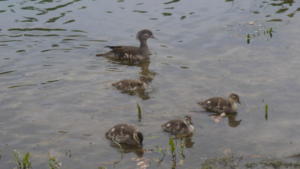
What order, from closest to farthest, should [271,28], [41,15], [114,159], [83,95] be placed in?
[114,159], [83,95], [271,28], [41,15]

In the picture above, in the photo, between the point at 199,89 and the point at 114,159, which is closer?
the point at 114,159

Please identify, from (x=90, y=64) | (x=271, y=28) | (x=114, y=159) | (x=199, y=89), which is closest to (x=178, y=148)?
(x=114, y=159)

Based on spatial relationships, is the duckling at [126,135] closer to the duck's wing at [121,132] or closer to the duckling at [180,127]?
the duck's wing at [121,132]

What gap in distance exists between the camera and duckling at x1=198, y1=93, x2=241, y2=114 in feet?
25.7

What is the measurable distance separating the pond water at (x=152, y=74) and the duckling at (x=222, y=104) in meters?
0.16

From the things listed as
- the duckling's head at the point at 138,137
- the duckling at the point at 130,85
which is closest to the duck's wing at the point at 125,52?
the duckling at the point at 130,85

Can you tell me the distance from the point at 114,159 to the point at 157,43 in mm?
5489

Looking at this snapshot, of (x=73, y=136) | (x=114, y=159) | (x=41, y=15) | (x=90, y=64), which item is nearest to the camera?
(x=114, y=159)

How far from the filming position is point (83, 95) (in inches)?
345

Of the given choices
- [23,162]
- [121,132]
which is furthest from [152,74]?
[23,162]

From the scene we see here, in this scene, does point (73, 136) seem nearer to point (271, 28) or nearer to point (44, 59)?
point (44, 59)

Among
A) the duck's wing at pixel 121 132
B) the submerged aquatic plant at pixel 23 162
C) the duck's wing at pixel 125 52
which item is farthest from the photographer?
the duck's wing at pixel 125 52

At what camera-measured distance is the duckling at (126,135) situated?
22.4 ft

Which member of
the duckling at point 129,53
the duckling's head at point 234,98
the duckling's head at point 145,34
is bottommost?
the duckling at point 129,53
